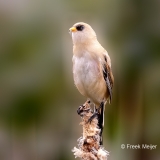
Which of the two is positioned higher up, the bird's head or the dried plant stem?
the bird's head

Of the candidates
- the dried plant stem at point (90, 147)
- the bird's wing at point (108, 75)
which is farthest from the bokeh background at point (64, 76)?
the dried plant stem at point (90, 147)

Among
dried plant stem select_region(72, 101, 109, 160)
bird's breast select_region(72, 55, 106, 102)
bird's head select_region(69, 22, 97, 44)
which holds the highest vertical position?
bird's head select_region(69, 22, 97, 44)

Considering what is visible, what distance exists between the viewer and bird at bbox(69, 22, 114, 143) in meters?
1.04

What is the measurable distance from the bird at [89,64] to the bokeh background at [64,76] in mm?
73

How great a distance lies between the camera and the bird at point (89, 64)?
104 centimetres

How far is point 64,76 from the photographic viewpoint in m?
1.18

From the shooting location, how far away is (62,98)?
1.18m

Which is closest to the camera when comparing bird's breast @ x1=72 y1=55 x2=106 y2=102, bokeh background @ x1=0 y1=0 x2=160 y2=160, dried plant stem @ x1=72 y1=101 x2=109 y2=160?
dried plant stem @ x1=72 y1=101 x2=109 y2=160

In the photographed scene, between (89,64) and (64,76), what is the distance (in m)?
0.17

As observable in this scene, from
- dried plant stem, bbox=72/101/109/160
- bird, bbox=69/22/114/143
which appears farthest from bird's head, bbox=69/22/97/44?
dried plant stem, bbox=72/101/109/160

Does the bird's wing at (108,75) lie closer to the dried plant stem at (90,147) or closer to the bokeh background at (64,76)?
the bokeh background at (64,76)

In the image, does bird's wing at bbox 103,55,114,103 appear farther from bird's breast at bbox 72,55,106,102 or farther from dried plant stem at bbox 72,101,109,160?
dried plant stem at bbox 72,101,109,160

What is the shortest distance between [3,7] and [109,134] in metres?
0.66

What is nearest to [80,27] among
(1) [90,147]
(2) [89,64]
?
(2) [89,64]
